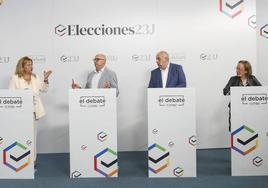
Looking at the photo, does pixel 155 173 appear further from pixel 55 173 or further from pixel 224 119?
pixel 224 119

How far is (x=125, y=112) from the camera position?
597 cm

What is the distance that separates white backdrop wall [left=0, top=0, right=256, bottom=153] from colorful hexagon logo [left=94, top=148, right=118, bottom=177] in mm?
1756

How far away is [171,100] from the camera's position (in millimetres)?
4176

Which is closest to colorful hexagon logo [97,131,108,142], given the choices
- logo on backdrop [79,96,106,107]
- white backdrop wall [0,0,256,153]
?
logo on backdrop [79,96,106,107]

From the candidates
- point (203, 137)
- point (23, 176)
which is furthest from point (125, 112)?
point (23, 176)

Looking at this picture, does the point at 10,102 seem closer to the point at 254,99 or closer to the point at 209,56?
the point at 254,99

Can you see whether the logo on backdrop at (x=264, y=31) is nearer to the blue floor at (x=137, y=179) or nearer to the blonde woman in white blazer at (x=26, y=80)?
the blue floor at (x=137, y=179)

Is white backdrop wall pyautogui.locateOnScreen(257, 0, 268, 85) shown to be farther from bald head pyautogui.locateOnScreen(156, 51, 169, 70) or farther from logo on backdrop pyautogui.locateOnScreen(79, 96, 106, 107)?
logo on backdrop pyautogui.locateOnScreen(79, 96, 106, 107)

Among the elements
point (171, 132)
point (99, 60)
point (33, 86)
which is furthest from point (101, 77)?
point (171, 132)

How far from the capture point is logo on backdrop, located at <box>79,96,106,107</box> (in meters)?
4.20

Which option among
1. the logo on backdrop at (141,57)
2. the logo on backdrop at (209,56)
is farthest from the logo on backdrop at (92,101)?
the logo on backdrop at (209,56)

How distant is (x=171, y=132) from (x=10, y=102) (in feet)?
6.76

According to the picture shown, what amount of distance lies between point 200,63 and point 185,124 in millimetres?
2072

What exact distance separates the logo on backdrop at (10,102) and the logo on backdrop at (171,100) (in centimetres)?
177
